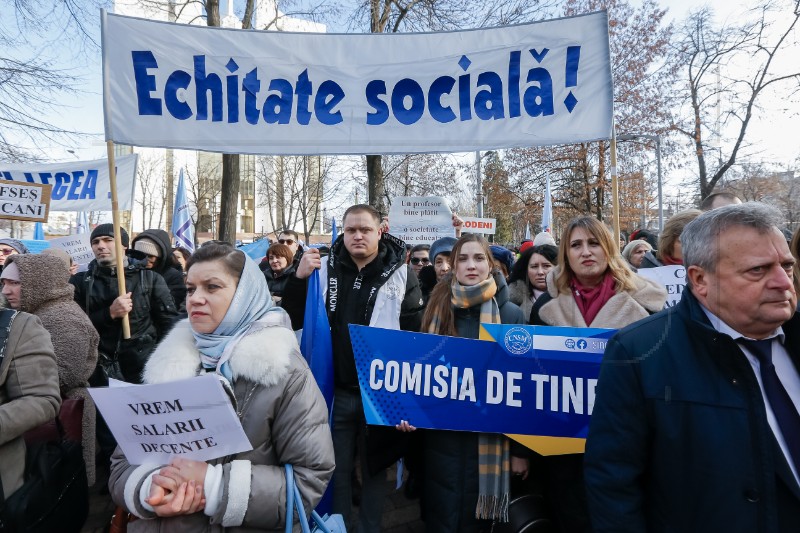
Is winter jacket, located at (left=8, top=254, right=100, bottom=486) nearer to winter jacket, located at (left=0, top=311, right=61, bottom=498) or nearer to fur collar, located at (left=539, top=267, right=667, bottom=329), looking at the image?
winter jacket, located at (left=0, top=311, right=61, bottom=498)

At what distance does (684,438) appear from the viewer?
1.45 m

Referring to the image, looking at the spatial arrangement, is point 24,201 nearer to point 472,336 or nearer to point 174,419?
point 174,419

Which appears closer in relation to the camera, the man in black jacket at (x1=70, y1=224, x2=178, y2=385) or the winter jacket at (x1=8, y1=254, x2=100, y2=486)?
the winter jacket at (x1=8, y1=254, x2=100, y2=486)

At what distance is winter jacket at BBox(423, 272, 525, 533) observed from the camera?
2.43 meters

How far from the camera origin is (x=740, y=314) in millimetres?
1412

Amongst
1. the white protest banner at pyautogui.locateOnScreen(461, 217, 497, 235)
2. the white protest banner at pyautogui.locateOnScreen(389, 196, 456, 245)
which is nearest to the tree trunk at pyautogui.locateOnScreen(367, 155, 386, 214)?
the white protest banner at pyautogui.locateOnScreen(461, 217, 497, 235)

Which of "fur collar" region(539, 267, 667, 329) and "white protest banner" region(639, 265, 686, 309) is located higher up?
"white protest banner" region(639, 265, 686, 309)

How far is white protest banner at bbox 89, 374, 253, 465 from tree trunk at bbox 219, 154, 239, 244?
9.55 metres

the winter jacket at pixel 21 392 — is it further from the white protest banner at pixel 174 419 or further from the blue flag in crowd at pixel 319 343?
the blue flag in crowd at pixel 319 343

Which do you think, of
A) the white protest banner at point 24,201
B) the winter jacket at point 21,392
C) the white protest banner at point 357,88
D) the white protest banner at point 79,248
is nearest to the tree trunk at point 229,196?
the white protest banner at point 79,248

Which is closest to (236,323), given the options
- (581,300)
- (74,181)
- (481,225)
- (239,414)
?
(239,414)

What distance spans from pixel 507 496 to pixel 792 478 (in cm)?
133

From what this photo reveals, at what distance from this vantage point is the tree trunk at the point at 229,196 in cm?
1071

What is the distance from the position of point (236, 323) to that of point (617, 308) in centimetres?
188
